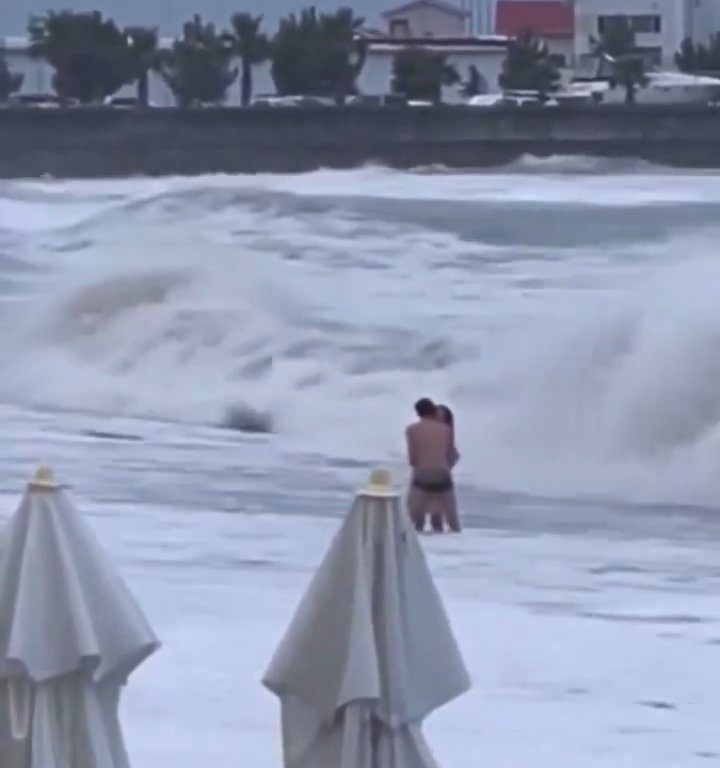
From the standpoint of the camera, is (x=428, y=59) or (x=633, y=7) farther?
(x=633, y=7)

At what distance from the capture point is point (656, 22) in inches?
2840

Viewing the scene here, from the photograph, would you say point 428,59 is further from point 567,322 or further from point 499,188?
point 567,322

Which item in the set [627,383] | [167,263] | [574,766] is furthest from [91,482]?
[167,263]

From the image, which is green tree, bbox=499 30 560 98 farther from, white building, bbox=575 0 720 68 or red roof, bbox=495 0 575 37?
red roof, bbox=495 0 575 37

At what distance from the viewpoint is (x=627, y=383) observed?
18.5m

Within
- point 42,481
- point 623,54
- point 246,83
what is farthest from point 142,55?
point 42,481

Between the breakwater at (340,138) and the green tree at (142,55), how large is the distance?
13.7m

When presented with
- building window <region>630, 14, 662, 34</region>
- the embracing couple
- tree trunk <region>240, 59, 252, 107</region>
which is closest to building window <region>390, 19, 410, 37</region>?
building window <region>630, 14, 662, 34</region>

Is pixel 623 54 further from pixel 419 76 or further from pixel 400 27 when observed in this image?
pixel 400 27

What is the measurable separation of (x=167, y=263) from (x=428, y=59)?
3798 centimetres

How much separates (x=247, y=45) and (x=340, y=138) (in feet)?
59.0

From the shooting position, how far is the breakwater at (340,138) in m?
51.4

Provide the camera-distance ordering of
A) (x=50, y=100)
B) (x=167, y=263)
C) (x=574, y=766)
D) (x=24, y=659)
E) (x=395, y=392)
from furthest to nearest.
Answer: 1. (x=50, y=100)
2. (x=167, y=263)
3. (x=395, y=392)
4. (x=574, y=766)
5. (x=24, y=659)

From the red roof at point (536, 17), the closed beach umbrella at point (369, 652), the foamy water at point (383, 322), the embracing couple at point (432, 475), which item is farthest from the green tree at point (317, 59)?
the closed beach umbrella at point (369, 652)
